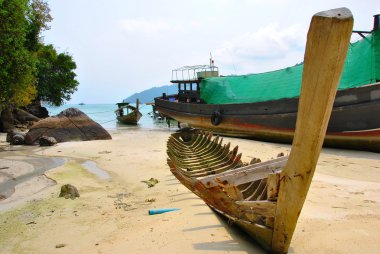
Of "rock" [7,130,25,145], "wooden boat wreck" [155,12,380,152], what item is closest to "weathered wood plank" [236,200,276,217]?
"wooden boat wreck" [155,12,380,152]

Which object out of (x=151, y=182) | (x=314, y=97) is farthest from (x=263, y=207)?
(x=151, y=182)

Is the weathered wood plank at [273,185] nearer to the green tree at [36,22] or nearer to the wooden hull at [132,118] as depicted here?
the green tree at [36,22]

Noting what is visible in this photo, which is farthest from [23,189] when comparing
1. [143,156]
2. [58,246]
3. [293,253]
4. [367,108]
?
[367,108]

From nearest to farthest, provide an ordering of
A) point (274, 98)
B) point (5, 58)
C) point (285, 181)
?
point (285, 181) < point (5, 58) < point (274, 98)

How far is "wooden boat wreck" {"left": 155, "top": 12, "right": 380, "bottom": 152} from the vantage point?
10523 mm

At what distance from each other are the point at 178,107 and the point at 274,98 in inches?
339

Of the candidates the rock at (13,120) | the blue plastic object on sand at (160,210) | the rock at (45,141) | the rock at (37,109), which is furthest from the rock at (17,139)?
the rock at (37,109)

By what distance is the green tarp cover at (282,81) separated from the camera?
1116 cm

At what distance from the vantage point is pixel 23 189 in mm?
6750

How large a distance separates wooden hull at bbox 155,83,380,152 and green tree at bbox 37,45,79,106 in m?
16.8

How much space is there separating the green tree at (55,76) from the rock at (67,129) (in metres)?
15.8

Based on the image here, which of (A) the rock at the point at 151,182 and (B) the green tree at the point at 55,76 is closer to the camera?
(A) the rock at the point at 151,182

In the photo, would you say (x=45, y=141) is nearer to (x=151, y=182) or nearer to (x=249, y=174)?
(x=151, y=182)

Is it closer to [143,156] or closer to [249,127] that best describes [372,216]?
[143,156]
